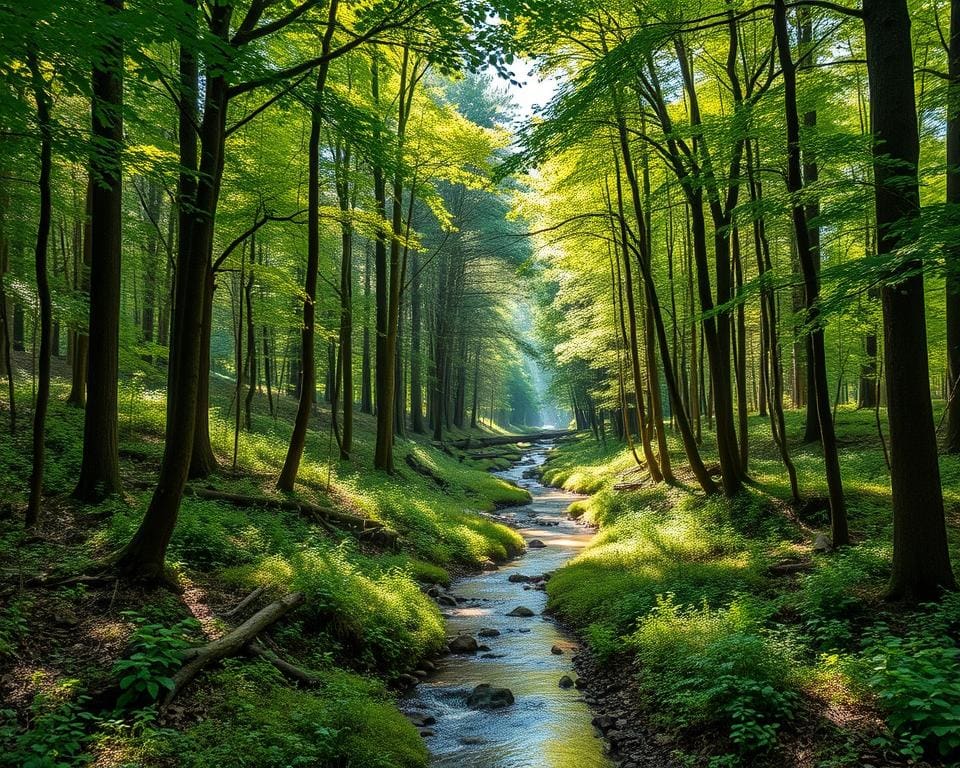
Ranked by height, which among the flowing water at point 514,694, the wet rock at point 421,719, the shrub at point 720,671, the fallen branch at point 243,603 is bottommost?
the flowing water at point 514,694

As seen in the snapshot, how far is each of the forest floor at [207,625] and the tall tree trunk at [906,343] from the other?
225 inches

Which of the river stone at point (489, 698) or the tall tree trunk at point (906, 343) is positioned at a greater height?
the tall tree trunk at point (906, 343)

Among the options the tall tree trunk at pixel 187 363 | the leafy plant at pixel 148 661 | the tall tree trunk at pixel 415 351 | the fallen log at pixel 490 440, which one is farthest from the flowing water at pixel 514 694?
the fallen log at pixel 490 440

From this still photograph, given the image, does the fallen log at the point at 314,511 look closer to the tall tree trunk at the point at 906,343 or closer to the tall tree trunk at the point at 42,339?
the tall tree trunk at the point at 42,339

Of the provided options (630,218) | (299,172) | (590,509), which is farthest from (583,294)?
(299,172)

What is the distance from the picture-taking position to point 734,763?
478cm

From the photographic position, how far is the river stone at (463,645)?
8453 mm

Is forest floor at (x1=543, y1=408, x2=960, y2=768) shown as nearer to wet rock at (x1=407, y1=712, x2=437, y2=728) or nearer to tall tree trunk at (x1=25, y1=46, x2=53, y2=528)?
wet rock at (x1=407, y1=712, x2=437, y2=728)

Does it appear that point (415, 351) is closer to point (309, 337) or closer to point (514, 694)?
point (309, 337)

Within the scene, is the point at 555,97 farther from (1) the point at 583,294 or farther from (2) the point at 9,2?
(1) the point at 583,294

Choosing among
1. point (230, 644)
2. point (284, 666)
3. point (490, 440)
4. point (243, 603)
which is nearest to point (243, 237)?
point (243, 603)

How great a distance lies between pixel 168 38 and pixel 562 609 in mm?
9322

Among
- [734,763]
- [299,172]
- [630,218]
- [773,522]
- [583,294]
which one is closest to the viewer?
[734,763]

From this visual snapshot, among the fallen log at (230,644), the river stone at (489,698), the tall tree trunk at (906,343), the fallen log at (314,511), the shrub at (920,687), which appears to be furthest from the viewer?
the fallen log at (314,511)
